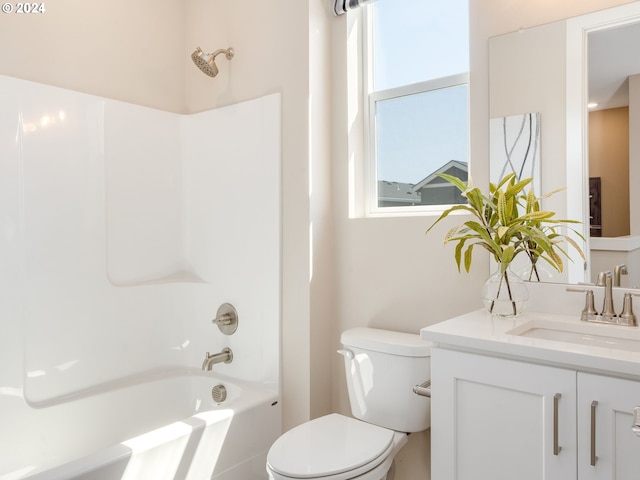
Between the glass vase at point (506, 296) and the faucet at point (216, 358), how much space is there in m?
1.33

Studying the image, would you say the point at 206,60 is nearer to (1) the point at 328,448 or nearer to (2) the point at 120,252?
(2) the point at 120,252

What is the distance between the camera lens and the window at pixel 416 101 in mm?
2057

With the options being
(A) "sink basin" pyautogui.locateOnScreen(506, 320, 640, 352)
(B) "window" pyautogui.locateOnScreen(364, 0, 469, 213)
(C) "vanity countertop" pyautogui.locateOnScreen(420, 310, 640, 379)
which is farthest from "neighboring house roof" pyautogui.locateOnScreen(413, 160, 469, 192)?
(A) "sink basin" pyautogui.locateOnScreen(506, 320, 640, 352)

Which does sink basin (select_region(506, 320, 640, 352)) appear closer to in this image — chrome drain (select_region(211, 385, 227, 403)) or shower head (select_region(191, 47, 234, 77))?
chrome drain (select_region(211, 385, 227, 403))

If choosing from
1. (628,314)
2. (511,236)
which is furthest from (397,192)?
(628,314)

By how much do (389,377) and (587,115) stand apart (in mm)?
1138

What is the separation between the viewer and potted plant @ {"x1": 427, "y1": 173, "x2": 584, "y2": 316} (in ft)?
5.10

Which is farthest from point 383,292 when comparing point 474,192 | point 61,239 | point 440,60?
point 61,239

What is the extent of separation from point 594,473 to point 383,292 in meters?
1.09

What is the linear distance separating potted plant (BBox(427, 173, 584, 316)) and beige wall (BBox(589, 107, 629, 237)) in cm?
11

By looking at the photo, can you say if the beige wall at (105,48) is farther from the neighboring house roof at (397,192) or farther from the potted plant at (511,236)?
the potted plant at (511,236)

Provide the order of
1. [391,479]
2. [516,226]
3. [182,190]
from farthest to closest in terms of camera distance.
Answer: [182,190] < [391,479] < [516,226]

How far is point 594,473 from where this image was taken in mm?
1128

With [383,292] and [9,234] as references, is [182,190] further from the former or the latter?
[383,292]
